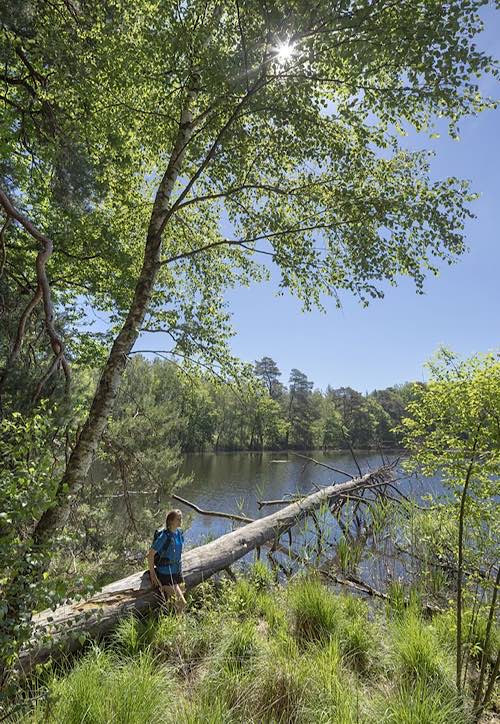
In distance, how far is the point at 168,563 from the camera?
14.2 ft

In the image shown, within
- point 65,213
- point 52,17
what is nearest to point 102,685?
point 65,213

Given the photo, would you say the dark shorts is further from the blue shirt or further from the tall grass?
the tall grass

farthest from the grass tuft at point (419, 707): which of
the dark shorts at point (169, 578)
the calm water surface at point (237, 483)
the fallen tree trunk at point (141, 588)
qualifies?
the calm water surface at point (237, 483)

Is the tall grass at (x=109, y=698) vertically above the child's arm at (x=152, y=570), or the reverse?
the tall grass at (x=109, y=698)

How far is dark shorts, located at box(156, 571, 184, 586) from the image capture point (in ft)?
13.5

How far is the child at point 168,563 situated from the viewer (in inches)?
159

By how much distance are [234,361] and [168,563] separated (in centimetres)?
239

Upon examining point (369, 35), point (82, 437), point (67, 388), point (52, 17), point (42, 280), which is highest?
point (52, 17)

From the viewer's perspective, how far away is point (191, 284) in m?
6.32

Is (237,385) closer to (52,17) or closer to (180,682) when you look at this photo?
(180,682)

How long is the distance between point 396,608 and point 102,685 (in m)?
2.74

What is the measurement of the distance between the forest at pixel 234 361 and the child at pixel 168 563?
0.62 ft

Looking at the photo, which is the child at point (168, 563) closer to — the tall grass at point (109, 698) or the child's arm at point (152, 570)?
the child's arm at point (152, 570)

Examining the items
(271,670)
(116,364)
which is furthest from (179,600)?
(116,364)
